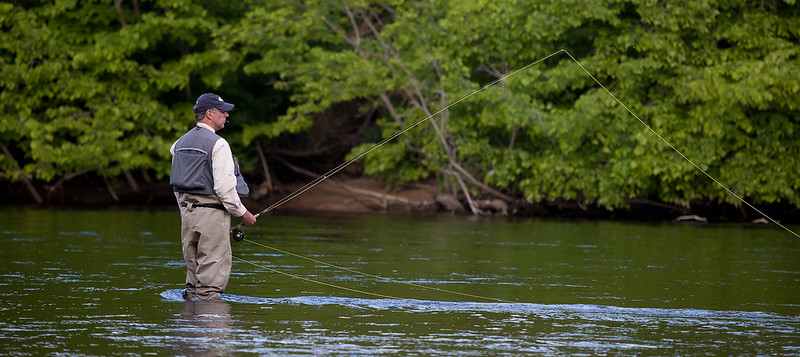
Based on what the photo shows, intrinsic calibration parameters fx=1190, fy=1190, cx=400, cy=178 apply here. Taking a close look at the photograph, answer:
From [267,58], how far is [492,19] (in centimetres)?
480

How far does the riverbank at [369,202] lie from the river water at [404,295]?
6.89 meters

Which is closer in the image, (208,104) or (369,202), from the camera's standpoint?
(208,104)

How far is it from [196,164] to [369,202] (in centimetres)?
1689

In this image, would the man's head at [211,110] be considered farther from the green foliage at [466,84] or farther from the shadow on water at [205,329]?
the green foliage at [466,84]

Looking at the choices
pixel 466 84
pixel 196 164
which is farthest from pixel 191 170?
pixel 466 84

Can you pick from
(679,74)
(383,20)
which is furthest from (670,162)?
(383,20)

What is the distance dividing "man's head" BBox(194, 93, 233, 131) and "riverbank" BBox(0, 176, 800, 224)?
14.5 meters

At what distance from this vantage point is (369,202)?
2502cm

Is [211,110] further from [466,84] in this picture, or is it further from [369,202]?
[369,202]

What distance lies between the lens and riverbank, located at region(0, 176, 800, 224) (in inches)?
927

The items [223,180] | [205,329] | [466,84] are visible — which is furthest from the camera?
[466,84]

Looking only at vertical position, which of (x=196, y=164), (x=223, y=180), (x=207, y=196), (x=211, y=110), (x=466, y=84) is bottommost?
(x=207, y=196)

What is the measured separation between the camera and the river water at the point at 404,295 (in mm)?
6590

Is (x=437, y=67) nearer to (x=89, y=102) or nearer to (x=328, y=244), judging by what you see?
(x=89, y=102)
